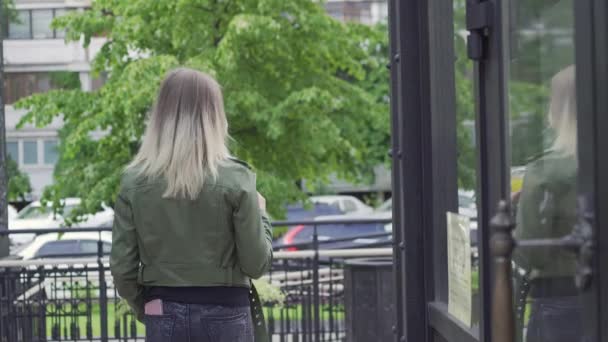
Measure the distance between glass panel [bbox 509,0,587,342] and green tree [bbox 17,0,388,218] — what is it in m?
12.5

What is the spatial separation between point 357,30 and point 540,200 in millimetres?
15013

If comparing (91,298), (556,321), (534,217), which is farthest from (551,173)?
(91,298)

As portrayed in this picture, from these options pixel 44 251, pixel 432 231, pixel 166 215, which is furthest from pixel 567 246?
pixel 44 251

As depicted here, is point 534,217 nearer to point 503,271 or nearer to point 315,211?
point 503,271

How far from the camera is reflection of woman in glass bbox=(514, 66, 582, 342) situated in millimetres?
2418

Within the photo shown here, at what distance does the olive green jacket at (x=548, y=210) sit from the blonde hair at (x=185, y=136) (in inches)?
57.4

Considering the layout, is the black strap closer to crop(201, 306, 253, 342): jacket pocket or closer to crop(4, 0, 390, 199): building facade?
crop(201, 306, 253, 342): jacket pocket

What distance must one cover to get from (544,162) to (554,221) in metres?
0.15

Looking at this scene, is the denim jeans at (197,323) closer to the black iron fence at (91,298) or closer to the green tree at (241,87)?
the black iron fence at (91,298)

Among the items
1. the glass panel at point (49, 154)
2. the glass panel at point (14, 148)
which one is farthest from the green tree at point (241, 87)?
the glass panel at point (14, 148)

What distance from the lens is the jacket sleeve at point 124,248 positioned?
4078 millimetres

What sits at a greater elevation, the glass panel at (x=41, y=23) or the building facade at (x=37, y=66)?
the glass panel at (x=41, y=23)

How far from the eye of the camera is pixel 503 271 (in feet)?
6.52

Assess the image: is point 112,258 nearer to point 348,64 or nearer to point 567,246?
point 567,246
